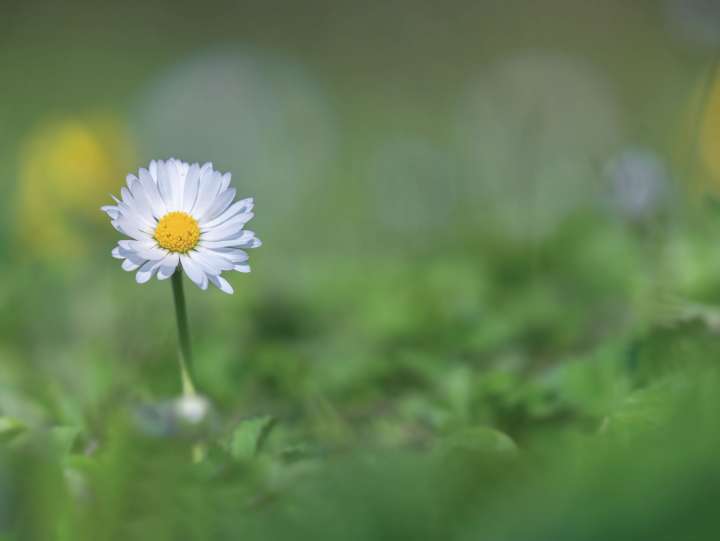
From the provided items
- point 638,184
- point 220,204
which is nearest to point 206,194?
point 220,204

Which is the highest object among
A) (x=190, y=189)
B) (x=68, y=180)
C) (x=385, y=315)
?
(x=68, y=180)

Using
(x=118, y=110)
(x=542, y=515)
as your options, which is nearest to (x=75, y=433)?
(x=542, y=515)

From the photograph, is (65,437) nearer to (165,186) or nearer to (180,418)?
(180,418)

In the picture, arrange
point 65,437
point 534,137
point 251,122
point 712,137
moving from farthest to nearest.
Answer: point 251,122, point 712,137, point 534,137, point 65,437

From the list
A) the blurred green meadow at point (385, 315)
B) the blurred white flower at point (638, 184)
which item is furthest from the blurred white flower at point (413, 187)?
the blurred white flower at point (638, 184)

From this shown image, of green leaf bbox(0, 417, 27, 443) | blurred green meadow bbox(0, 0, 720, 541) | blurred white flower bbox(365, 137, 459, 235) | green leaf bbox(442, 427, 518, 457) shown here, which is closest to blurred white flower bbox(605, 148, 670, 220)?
blurred green meadow bbox(0, 0, 720, 541)

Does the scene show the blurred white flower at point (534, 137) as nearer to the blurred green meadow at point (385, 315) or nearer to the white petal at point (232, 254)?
the blurred green meadow at point (385, 315)

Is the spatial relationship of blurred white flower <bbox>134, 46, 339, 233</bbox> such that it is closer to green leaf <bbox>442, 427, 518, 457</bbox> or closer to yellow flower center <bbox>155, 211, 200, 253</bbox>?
yellow flower center <bbox>155, 211, 200, 253</bbox>

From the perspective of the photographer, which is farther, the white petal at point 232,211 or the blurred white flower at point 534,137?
the blurred white flower at point 534,137
